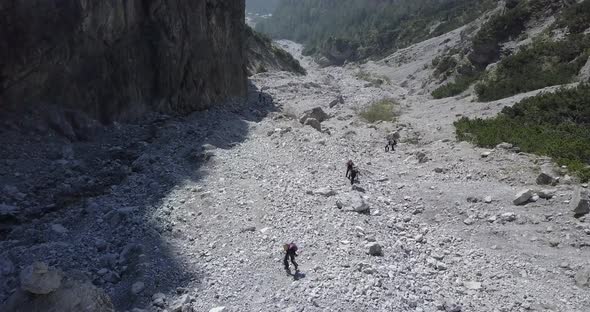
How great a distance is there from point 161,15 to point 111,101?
8.34m

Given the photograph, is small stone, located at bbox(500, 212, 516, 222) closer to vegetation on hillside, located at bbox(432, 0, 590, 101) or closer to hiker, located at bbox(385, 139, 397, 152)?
hiker, located at bbox(385, 139, 397, 152)

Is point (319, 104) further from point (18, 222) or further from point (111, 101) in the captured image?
point (18, 222)

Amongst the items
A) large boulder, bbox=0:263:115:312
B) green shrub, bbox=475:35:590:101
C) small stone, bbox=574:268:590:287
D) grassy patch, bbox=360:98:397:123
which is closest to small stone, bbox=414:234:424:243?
small stone, bbox=574:268:590:287

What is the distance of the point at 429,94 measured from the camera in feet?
191

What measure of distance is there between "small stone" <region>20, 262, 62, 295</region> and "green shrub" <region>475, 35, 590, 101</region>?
→ 38.9m

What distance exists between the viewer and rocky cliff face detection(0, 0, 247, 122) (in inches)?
971

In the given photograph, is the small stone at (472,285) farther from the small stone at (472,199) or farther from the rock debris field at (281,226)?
the small stone at (472,199)

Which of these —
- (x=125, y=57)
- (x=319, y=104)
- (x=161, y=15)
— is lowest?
(x=319, y=104)

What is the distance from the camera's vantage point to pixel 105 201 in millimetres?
20922

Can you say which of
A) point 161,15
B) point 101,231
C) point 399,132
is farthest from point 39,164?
point 399,132

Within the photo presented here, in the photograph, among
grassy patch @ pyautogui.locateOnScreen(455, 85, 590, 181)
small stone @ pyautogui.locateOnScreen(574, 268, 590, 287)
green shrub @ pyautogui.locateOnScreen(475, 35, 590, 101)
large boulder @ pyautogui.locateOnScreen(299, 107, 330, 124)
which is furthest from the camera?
large boulder @ pyautogui.locateOnScreen(299, 107, 330, 124)

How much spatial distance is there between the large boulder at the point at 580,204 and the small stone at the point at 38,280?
18.0 meters

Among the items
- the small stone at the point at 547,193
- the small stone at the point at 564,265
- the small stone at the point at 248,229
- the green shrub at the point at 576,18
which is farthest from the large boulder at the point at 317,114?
the small stone at the point at 564,265

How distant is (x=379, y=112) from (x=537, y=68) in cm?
1487
